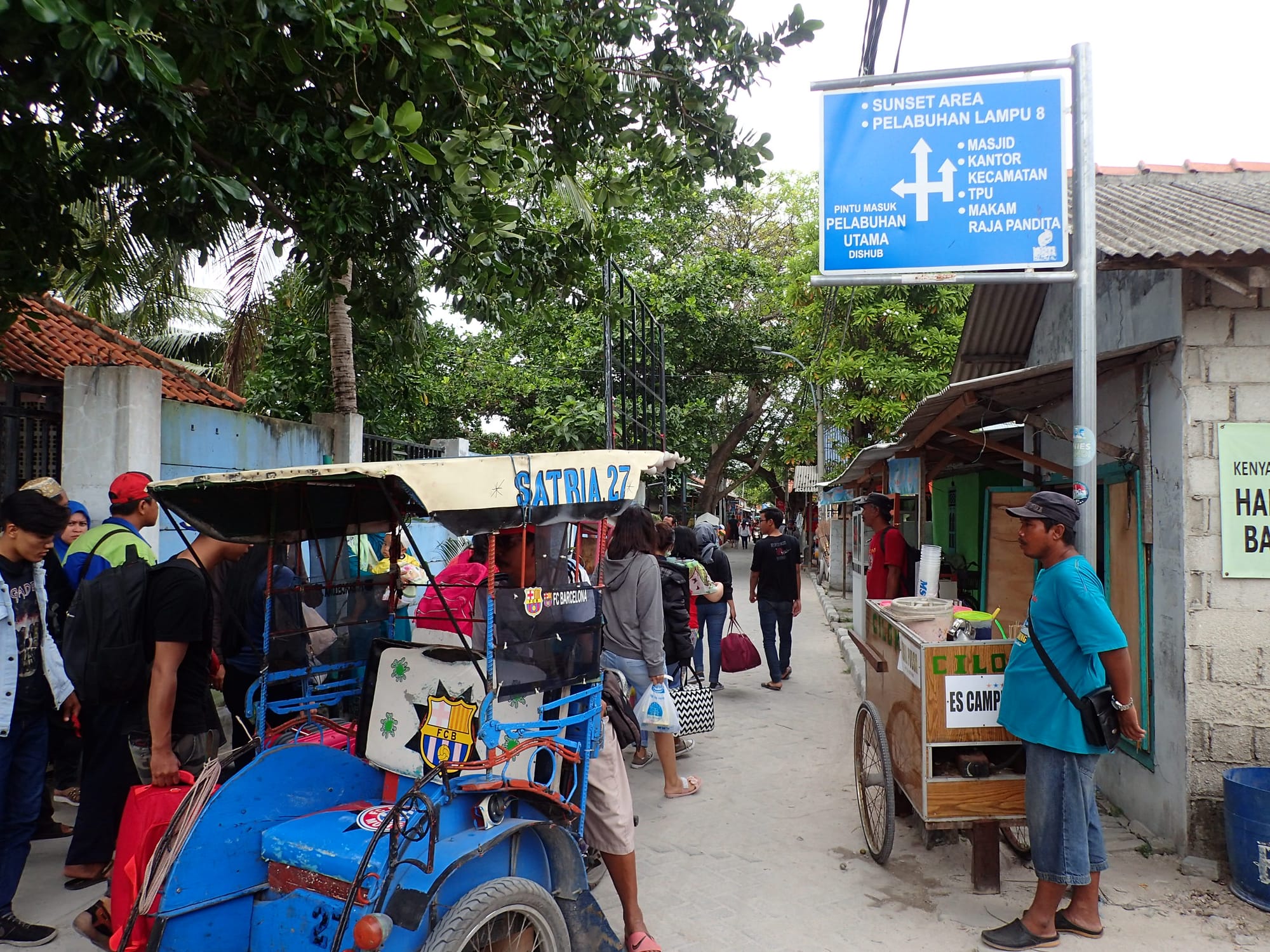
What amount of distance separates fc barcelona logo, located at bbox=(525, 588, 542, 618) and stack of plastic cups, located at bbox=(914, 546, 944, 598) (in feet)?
11.3

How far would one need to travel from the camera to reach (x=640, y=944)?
3.76m

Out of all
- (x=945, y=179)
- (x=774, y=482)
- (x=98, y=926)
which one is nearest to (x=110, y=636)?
(x=98, y=926)

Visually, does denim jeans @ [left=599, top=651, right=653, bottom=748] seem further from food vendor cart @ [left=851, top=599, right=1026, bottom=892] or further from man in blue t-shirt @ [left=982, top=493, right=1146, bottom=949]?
man in blue t-shirt @ [left=982, top=493, right=1146, bottom=949]

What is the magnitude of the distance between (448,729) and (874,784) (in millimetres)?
2565

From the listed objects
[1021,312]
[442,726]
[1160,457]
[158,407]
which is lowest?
[442,726]

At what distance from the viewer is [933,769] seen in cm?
429

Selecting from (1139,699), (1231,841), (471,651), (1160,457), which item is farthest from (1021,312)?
(471,651)

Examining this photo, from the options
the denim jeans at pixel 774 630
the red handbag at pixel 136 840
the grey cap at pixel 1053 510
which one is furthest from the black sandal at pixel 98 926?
the denim jeans at pixel 774 630

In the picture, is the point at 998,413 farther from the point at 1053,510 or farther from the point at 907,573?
the point at 907,573

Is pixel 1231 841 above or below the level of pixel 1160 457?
below

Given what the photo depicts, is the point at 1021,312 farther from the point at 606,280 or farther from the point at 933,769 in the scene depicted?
the point at 933,769

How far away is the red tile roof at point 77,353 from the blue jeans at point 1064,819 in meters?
8.84

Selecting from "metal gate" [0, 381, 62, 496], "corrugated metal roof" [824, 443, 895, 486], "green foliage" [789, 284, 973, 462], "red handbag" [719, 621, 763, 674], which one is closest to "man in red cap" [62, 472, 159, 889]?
"metal gate" [0, 381, 62, 496]

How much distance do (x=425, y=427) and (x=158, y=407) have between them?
10299 mm
